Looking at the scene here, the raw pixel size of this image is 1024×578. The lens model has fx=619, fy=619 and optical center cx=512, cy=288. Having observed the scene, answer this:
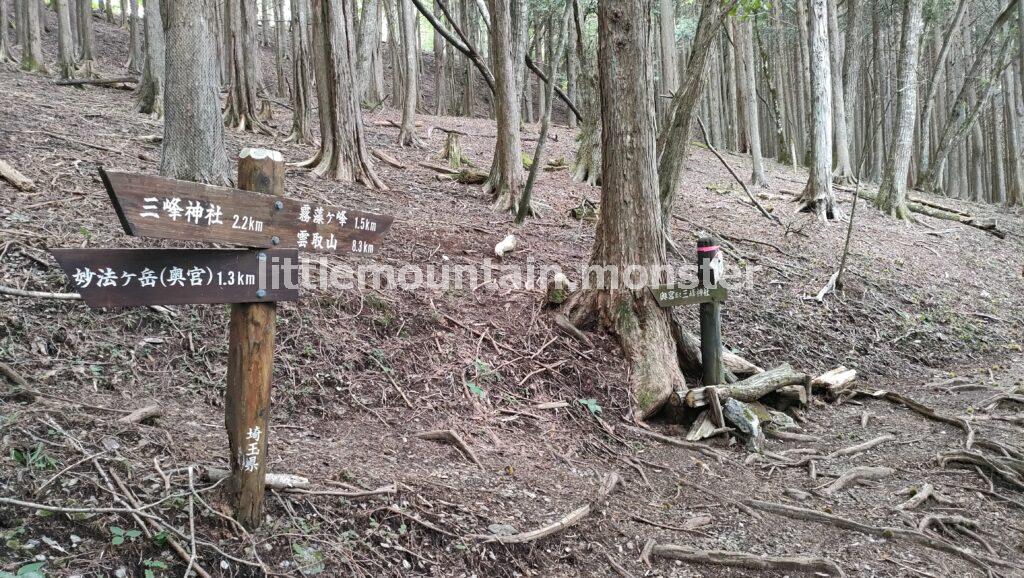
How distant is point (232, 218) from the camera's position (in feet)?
9.04

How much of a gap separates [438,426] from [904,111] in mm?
13048

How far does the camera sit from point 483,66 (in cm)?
898

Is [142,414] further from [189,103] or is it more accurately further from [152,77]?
[152,77]

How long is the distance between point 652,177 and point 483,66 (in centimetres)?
408

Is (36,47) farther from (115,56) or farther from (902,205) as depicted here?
(902,205)

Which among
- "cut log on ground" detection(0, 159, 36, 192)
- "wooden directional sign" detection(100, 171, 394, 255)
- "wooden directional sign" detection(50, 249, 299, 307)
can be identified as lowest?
"wooden directional sign" detection(50, 249, 299, 307)

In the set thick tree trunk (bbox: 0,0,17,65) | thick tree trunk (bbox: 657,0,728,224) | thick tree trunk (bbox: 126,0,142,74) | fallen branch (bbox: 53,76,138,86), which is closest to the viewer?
thick tree trunk (bbox: 657,0,728,224)

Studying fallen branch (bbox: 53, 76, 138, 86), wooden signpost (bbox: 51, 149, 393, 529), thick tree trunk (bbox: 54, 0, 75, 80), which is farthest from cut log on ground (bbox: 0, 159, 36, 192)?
thick tree trunk (bbox: 54, 0, 75, 80)

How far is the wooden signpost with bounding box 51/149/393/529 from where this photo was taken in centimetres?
244

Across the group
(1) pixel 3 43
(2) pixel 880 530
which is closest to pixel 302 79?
(1) pixel 3 43

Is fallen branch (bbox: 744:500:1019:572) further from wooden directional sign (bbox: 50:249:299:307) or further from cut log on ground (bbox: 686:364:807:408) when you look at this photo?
wooden directional sign (bbox: 50:249:299:307)

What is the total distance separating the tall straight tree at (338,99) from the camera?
341 inches

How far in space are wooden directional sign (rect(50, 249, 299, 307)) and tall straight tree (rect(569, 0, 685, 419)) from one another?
3.71 meters

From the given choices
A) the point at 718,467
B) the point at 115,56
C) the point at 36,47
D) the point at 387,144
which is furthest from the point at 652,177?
the point at 115,56
